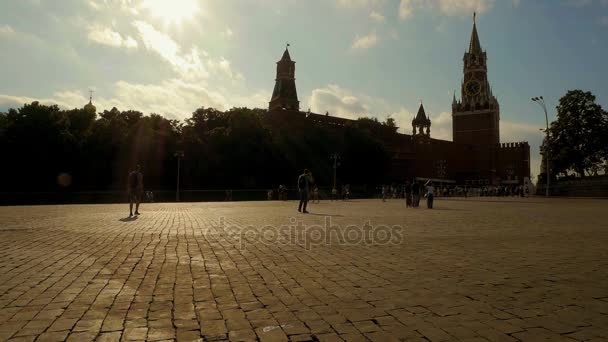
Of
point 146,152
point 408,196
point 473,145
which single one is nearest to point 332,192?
point 408,196

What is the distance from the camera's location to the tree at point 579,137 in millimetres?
46406

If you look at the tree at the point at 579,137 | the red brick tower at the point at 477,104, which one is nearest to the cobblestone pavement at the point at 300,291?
the tree at the point at 579,137

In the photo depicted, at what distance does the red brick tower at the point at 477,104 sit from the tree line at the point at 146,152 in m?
60.0

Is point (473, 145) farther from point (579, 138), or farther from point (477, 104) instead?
point (579, 138)

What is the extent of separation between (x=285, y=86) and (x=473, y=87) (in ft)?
175

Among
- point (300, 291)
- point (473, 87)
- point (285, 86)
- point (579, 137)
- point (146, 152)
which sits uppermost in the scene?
point (473, 87)

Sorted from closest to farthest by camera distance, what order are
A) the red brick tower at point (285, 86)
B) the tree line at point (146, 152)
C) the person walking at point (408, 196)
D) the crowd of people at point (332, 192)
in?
the crowd of people at point (332, 192) < the person walking at point (408, 196) < the tree line at point (146, 152) < the red brick tower at point (285, 86)

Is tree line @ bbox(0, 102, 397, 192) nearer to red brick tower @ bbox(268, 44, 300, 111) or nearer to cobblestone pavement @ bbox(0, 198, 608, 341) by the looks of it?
red brick tower @ bbox(268, 44, 300, 111)

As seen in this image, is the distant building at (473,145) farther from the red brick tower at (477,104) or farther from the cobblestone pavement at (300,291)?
the cobblestone pavement at (300,291)

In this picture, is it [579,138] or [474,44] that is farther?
[474,44]

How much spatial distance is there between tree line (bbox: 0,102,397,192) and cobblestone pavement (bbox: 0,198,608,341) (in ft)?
139

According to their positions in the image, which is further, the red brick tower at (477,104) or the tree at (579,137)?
the red brick tower at (477,104)

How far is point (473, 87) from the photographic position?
112m

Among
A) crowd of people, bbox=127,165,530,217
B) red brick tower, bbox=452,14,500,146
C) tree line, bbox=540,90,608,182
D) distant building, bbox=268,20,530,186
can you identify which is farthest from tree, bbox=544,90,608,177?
red brick tower, bbox=452,14,500,146
